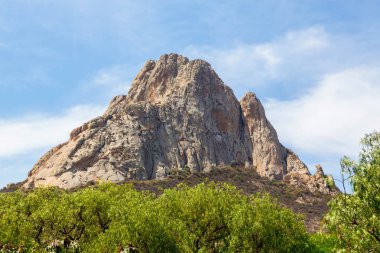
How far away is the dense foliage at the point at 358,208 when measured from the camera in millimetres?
18281

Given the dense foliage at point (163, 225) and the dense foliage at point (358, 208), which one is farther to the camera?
the dense foliage at point (163, 225)

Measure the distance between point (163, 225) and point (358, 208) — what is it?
20772 mm

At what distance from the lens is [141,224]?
35781 mm

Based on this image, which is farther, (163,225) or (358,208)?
(163,225)

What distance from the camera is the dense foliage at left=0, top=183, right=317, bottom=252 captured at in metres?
36.2

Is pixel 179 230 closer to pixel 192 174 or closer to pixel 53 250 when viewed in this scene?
pixel 53 250

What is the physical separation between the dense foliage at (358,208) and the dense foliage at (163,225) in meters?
18.4

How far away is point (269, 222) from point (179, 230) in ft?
28.5

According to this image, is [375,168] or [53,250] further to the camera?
[53,250]

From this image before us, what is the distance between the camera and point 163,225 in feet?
120

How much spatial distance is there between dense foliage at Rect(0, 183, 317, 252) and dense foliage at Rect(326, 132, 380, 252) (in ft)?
60.3

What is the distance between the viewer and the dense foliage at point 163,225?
36.2 metres

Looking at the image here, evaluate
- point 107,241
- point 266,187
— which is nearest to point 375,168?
point 107,241

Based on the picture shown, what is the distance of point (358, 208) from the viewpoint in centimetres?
1877
